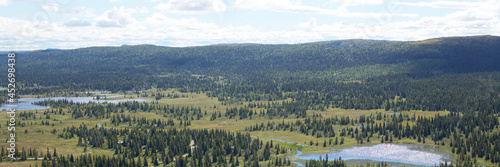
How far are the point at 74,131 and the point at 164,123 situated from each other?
3796 centimetres

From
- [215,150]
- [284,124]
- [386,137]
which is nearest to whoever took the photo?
[215,150]

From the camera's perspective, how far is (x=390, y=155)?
137 metres

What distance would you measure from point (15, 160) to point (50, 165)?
56.2 ft

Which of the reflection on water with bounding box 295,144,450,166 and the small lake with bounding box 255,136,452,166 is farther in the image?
the reflection on water with bounding box 295,144,450,166

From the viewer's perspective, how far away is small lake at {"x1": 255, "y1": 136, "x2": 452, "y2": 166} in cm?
12838

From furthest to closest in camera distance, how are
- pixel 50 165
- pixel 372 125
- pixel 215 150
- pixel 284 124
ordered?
pixel 284 124 → pixel 372 125 → pixel 215 150 → pixel 50 165

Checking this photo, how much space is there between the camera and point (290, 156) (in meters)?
136

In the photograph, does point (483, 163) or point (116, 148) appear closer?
point (483, 163)

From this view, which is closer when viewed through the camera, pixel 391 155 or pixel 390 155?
pixel 390 155

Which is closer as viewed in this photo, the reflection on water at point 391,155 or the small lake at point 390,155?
the small lake at point 390,155

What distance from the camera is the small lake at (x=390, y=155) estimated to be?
128375mm

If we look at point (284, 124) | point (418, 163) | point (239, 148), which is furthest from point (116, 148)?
point (418, 163)

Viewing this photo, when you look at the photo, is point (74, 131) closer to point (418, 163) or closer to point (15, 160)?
point (15, 160)

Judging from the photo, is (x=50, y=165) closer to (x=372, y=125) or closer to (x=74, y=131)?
(x=74, y=131)
